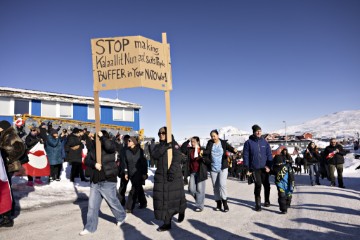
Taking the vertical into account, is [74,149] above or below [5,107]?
below

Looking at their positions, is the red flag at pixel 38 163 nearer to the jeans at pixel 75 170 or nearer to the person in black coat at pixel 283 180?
the jeans at pixel 75 170

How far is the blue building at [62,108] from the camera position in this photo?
23.0 m

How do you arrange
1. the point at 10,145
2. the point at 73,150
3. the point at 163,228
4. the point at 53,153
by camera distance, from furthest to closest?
the point at 73,150 → the point at 53,153 → the point at 10,145 → the point at 163,228

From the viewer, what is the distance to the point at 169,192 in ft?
18.2

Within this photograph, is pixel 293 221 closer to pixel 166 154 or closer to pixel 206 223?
pixel 206 223

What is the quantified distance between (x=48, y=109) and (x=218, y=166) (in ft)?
73.2

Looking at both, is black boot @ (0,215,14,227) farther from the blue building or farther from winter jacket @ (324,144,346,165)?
Answer: the blue building

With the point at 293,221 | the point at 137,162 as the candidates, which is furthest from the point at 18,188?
the point at 293,221

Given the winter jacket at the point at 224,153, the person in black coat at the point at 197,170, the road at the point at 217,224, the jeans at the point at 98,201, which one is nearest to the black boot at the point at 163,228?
the road at the point at 217,224

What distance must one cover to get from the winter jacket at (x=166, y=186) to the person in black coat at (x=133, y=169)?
1.71 m

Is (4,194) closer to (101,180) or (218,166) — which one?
(101,180)

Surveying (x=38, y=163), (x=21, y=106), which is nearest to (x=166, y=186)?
(x=38, y=163)

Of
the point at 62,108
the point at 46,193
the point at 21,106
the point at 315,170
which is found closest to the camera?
the point at 46,193

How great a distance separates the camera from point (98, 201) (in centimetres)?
563
